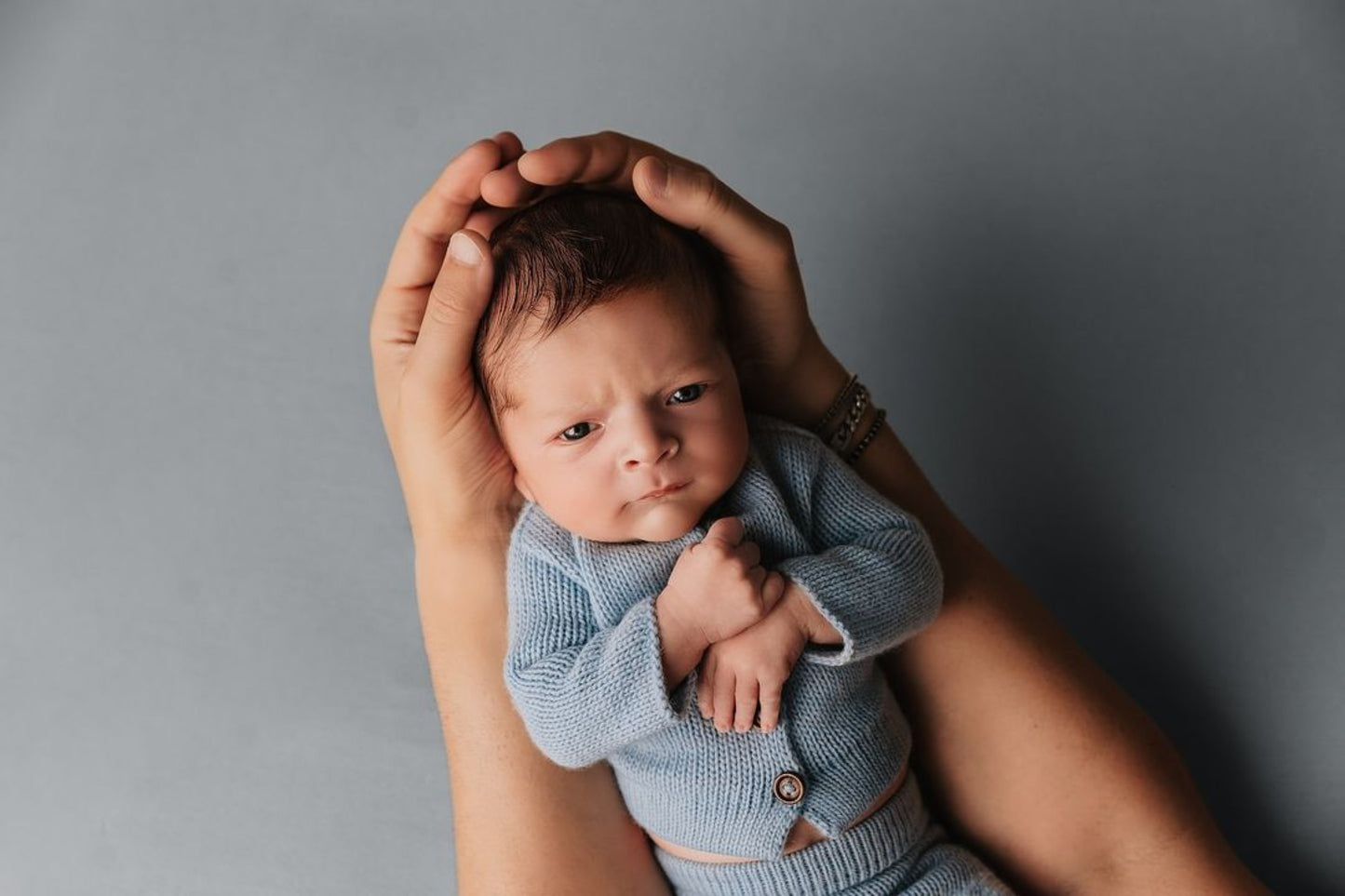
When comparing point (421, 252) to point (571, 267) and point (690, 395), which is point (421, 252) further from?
point (690, 395)

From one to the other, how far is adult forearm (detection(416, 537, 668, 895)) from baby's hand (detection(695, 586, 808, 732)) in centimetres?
22

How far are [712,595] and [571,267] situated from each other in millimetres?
336

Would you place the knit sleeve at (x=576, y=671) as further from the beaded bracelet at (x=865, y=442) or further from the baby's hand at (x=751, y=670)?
the beaded bracelet at (x=865, y=442)

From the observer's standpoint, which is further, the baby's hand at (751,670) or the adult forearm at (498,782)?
the adult forearm at (498,782)

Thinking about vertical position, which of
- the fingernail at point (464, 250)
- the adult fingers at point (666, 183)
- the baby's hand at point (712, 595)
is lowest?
the baby's hand at point (712, 595)

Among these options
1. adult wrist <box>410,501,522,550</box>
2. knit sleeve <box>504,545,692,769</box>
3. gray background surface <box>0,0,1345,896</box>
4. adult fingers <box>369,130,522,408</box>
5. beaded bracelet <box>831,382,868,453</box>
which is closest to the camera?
knit sleeve <box>504,545,692,769</box>

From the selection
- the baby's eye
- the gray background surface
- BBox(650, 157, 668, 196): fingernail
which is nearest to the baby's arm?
the baby's eye

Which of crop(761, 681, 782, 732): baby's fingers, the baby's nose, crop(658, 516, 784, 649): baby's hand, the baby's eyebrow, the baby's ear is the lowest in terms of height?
crop(761, 681, 782, 732): baby's fingers

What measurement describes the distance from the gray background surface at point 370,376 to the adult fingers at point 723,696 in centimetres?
77

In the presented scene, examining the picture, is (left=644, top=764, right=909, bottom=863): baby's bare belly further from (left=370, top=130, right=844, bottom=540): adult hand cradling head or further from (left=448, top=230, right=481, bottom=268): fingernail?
(left=448, top=230, right=481, bottom=268): fingernail

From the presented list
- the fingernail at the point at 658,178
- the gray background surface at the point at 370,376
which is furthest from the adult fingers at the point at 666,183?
the gray background surface at the point at 370,376

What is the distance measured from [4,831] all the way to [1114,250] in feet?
5.77

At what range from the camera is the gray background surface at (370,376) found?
6.63 ft

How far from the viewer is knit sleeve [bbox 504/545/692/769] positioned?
1360 millimetres
